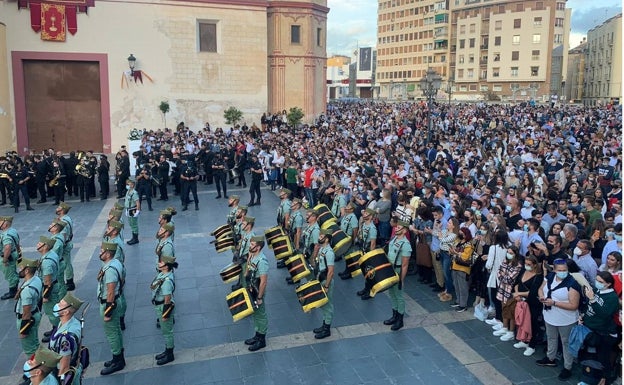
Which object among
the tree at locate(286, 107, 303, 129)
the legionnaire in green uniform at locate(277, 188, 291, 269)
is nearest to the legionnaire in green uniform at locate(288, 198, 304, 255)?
the legionnaire in green uniform at locate(277, 188, 291, 269)

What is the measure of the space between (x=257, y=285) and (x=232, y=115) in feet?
75.6

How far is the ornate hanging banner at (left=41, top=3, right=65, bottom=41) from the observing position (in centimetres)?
2645

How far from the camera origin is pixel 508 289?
8.30 metres

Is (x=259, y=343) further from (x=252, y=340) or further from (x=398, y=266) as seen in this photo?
(x=398, y=266)

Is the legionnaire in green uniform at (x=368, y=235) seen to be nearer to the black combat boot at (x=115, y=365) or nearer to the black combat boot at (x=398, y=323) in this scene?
the black combat boot at (x=398, y=323)

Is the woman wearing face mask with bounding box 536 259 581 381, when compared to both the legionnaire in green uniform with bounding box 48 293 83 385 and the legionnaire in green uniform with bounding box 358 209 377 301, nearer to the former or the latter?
the legionnaire in green uniform with bounding box 358 209 377 301

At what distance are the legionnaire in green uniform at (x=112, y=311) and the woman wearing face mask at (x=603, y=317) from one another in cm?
625

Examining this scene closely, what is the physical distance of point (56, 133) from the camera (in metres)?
28.4

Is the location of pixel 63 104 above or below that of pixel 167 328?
above

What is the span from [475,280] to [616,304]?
3.36 m

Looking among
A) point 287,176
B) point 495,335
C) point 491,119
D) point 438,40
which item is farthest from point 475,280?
point 438,40

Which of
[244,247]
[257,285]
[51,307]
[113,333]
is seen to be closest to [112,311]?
[113,333]

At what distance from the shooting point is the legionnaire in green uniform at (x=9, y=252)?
9688 millimetres

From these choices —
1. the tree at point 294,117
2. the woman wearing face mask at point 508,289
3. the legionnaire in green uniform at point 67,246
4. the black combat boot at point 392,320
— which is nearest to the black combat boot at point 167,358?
the black combat boot at point 392,320
